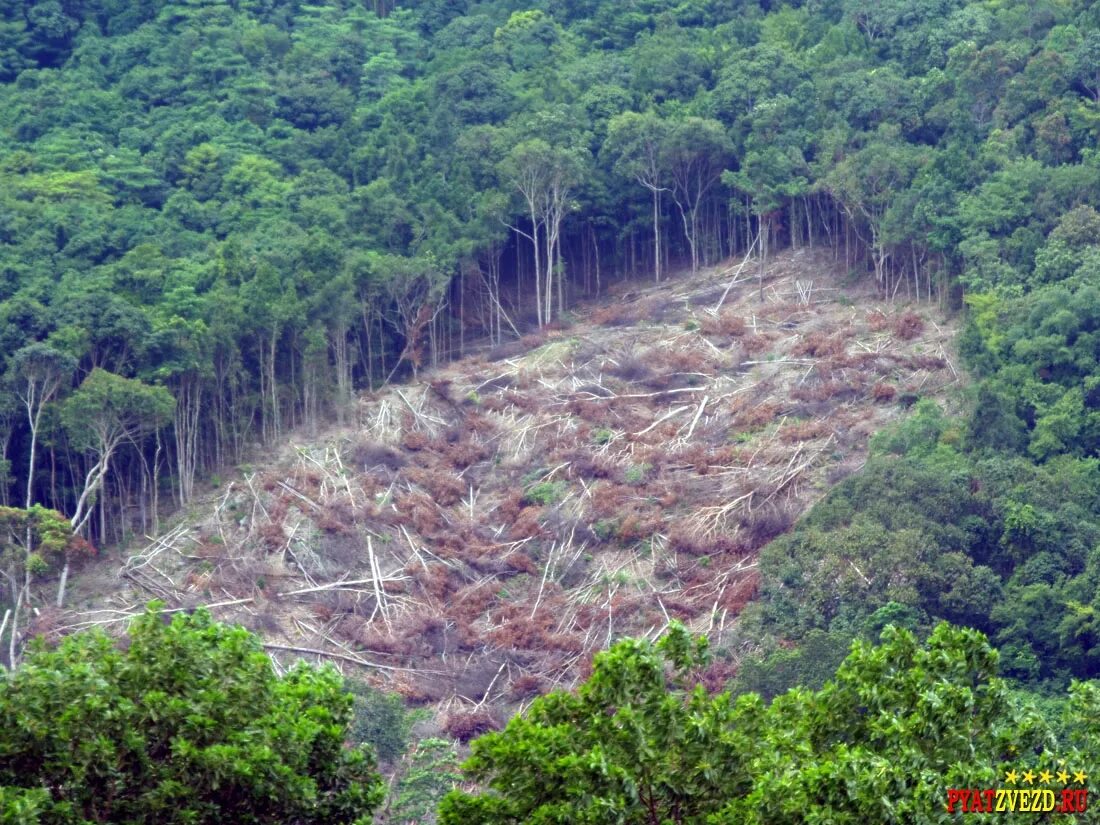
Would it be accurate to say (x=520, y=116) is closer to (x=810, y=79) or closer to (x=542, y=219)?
(x=542, y=219)

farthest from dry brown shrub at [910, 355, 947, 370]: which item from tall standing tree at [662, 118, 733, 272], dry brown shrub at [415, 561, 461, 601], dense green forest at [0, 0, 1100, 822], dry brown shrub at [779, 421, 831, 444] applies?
dry brown shrub at [415, 561, 461, 601]

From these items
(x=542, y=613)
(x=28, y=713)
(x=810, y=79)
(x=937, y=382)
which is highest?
(x=810, y=79)

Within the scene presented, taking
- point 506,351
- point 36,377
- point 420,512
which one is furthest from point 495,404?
point 36,377

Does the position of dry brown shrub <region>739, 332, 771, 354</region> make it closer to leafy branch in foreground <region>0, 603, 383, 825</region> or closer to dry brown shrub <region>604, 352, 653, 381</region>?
dry brown shrub <region>604, 352, 653, 381</region>

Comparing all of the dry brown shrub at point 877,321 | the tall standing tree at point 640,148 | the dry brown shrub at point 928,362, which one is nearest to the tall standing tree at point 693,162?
the tall standing tree at point 640,148

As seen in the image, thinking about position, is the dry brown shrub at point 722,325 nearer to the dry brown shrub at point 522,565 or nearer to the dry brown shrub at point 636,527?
the dry brown shrub at point 636,527

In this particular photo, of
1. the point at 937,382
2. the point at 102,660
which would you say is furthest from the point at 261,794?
the point at 937,382

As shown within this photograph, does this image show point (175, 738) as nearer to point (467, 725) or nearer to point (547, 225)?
point (467, 725)
